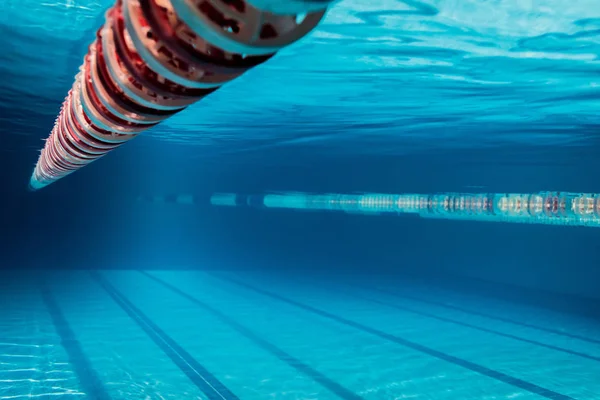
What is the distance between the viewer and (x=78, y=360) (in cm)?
903

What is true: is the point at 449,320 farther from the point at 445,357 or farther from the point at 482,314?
the point at 445,357

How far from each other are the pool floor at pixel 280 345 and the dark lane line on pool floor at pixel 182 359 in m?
0.03

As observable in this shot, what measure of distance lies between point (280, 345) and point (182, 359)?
82.6 inches

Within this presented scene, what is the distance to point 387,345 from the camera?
1101cm

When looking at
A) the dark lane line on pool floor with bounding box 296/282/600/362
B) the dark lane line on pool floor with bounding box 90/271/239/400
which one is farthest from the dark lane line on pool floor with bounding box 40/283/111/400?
the dark lane line on pool floor with bounding box 296/282/600/362

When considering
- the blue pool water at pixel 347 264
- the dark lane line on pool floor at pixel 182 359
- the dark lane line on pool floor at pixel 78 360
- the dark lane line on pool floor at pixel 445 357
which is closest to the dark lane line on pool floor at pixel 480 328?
the blue pool water at pixel 347 264

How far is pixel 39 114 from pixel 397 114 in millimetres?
10340

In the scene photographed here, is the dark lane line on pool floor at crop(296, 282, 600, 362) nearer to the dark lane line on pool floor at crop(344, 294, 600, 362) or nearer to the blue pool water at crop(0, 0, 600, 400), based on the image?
the dark lane line on pool floor at crop(344, 294, 600, 362)

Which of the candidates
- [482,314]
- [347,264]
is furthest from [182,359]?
[347,264]

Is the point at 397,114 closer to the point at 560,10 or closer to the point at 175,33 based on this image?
the point at 560,10

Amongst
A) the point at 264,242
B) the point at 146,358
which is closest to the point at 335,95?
the point at 146,358

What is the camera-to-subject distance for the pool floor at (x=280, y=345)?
8.18 meters

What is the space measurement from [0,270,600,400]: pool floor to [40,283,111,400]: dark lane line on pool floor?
3 cm

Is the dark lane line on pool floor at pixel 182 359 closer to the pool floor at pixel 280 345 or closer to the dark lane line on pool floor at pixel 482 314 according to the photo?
the pool floor at pixel 280 345
